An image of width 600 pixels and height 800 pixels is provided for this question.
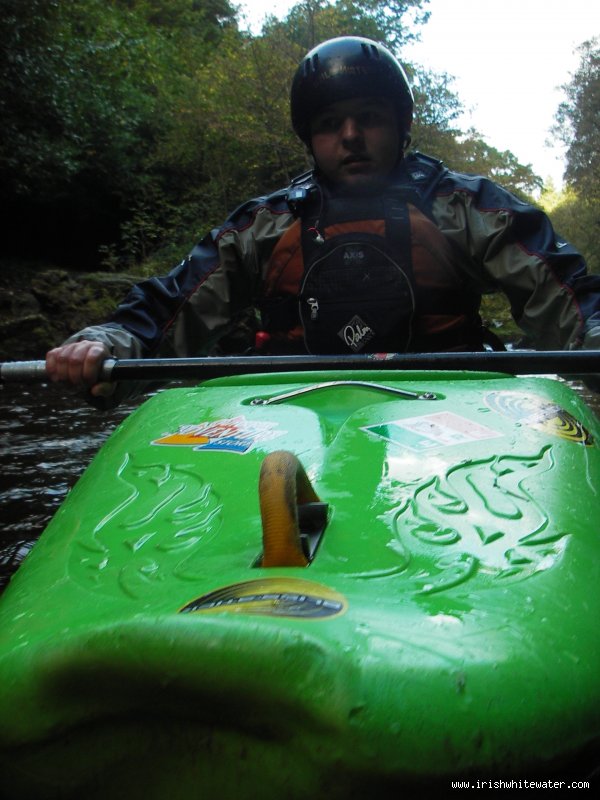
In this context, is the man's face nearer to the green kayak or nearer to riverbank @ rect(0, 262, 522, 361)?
the green kayak

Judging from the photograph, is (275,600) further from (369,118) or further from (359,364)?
(369,118)

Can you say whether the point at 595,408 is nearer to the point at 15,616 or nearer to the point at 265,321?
the point at 265,321

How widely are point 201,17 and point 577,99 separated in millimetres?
11026

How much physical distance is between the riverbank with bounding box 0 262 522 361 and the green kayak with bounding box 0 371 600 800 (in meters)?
6.24

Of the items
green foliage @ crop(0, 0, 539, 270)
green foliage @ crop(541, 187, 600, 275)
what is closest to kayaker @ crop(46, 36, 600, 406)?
green foliage @ crop(0, 0, 539, 270)

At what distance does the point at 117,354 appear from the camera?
204 centimetres

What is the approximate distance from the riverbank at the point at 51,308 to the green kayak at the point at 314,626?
624cm

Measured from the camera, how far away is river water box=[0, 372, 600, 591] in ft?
8.29

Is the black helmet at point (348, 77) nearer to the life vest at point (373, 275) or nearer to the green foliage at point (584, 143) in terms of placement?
the life vest at point (373, 275)

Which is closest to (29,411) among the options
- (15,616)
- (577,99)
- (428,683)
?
(15,616)

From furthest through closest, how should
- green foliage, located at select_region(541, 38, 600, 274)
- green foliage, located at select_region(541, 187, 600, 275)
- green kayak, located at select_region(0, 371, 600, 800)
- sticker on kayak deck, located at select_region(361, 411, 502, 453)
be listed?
green foliage, located at select_region(541, 38, 600, 274)
green foliage, located at select_region(541, 187, 600, 275)
sticker on kayak deck, located at select_region(361, 411, 502, 453)
green kayak, located at select_region(0, 371, 600, 800)

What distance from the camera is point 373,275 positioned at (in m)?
2.23

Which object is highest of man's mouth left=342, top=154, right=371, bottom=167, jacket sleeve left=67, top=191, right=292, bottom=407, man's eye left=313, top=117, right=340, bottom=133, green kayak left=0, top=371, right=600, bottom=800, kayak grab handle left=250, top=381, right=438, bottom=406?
man's eye left=313, top=117, right=340, bottom=133

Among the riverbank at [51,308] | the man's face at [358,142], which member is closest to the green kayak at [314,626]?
the man's face at [358,142]
